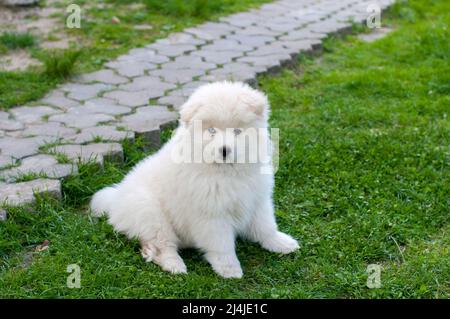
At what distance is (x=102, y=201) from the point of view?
387 centimetres

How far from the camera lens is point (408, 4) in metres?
9.68

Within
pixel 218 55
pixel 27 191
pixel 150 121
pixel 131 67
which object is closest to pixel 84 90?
pixel 131 67

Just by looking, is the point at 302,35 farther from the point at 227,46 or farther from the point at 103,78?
the point at 103,78

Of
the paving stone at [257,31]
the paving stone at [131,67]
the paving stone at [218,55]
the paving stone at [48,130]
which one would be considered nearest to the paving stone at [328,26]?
the paving stone at [257,31]

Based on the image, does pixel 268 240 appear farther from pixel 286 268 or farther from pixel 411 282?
pixel 411 282

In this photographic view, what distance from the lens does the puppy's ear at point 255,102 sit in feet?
10.5

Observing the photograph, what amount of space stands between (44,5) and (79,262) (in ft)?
19.4

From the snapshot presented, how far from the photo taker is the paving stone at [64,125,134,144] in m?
4.68

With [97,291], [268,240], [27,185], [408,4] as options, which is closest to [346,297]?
[268,240]

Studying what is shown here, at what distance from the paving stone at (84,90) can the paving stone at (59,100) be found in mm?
73

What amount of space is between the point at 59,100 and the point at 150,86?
872 mm

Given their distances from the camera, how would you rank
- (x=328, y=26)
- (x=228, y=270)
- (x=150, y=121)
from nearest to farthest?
1. (x=228, y=270)
2. (x=150, y=121)
3. (x=328, y=26)

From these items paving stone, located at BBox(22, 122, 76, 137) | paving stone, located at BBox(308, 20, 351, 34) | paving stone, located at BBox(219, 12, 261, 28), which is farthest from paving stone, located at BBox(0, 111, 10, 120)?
paving stone, located at BBox(308, 20, 351, 34)
